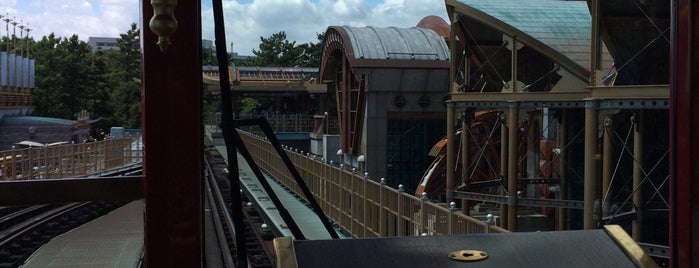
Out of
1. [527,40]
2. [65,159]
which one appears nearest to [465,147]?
[527,40]

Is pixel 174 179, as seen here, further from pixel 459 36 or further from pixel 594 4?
pixel 459 36

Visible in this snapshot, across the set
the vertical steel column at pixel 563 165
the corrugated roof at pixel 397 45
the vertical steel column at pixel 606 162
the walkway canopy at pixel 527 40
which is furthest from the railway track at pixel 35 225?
the corrugated roof at pixel 397 45

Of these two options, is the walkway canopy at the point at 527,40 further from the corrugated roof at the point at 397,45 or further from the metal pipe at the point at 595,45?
the corrugated roof at the point at 397,45

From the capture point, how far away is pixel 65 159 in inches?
901

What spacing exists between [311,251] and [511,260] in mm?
742

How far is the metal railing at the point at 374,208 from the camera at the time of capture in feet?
25.7

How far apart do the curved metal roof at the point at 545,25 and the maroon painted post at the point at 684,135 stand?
11.8 m

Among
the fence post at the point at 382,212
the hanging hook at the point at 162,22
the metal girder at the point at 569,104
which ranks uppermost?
the metal girder at the point at 569,104

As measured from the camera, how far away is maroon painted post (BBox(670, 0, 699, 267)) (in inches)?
80.0

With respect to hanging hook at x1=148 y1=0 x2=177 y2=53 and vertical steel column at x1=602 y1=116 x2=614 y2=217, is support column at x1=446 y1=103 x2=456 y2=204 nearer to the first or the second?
vertical steel column at x1=602 y1=116 x2=614 y2=217

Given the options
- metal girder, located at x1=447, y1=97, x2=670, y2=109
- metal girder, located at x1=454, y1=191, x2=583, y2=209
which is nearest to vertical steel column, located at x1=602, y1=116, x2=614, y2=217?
A: metal girder, located at x1=447, y1=97, x2=670, y2=109

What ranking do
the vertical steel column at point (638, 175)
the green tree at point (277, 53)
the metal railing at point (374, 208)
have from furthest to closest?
the green tree at point (277, 53), the vertical steel column at point (638, 175), the metal railing at point (374, 208)

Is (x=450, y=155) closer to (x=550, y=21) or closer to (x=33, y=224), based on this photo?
(x=550, y=21)

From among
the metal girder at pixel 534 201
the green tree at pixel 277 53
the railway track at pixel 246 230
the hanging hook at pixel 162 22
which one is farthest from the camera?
the green tree at pixel 277 53
